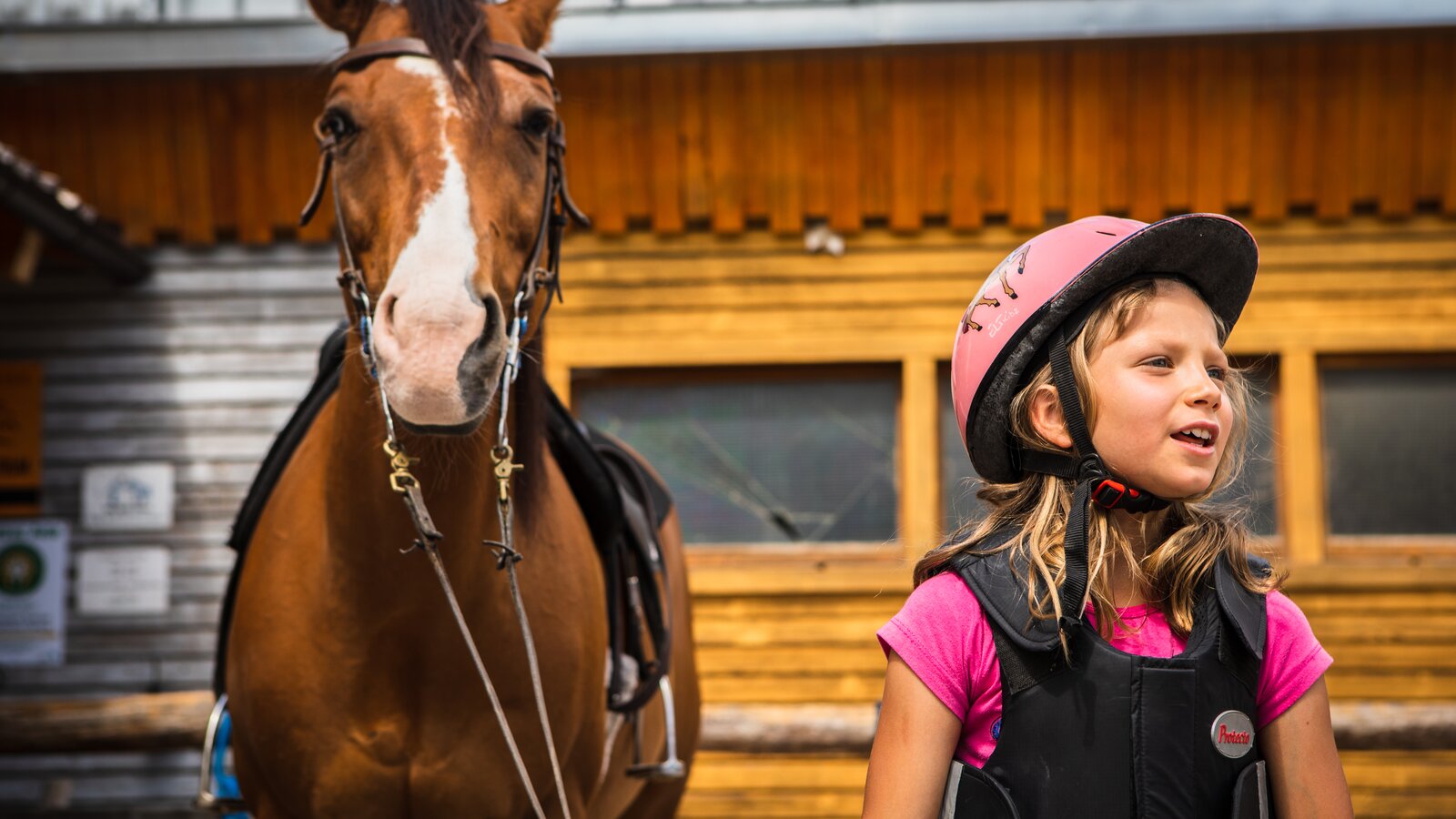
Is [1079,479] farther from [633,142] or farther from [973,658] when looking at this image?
[633,142]

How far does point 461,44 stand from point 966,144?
4.67 metres

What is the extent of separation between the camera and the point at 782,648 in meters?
6.53

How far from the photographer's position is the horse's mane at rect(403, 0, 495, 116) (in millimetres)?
2068

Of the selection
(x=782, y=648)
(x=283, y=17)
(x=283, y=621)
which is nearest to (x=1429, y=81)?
(x=782, y=648)

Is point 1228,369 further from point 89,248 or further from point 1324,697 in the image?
point 89,248

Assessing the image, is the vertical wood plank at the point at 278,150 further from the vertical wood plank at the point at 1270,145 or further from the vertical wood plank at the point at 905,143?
the vertical wood plank at the point at 1270,145

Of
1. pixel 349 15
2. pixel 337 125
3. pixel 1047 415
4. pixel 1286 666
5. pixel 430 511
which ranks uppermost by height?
pixel 349 15

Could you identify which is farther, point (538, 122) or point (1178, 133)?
point (1178, 133)

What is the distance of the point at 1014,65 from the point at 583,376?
2652 mm

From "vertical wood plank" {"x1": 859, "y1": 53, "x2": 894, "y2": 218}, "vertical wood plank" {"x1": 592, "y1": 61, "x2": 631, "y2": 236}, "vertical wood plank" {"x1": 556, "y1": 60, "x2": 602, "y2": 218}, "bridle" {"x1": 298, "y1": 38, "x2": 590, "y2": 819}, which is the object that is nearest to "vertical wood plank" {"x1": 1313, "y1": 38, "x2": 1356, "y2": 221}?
"vertical wood plank" {"x1": 859, "y1": 53, "x2": 894, "y2": 218}

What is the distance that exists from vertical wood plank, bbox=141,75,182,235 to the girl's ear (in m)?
6.05

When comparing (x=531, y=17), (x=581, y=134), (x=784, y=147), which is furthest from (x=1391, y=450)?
(x=531, y=17)

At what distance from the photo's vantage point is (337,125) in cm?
214

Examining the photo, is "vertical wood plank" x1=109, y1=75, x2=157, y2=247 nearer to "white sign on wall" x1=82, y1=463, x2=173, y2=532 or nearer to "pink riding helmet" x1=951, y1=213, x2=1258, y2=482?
Answer: "white sign on wall" x1=82, y1=463, x2=173, y2=532
